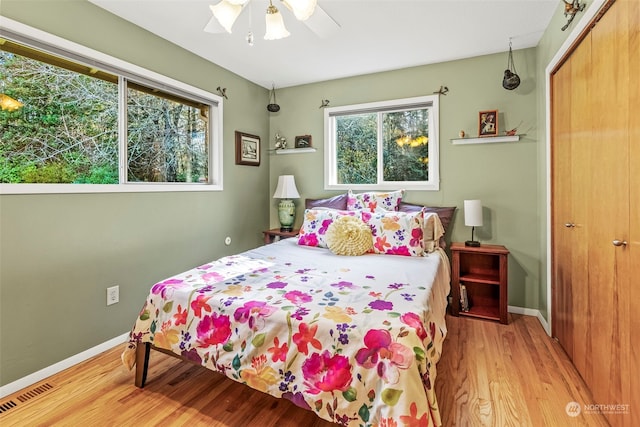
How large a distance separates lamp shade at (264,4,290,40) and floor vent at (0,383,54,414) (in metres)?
2.49

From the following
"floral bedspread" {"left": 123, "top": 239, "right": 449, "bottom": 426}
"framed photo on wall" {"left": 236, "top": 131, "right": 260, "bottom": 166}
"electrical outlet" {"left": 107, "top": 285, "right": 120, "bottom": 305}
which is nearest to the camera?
"floral bedspread" {"left": 123, "top": 239, "right": 449, "bottom": 426}

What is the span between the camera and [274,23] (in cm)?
181

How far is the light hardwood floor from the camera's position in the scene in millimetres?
1629

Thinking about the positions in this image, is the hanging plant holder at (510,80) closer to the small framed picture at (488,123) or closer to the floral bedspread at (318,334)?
the small framed picture at (488,123)

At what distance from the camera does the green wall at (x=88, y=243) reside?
6.27 ft

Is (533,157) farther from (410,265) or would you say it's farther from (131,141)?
(131,141)

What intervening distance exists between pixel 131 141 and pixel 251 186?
1.46m

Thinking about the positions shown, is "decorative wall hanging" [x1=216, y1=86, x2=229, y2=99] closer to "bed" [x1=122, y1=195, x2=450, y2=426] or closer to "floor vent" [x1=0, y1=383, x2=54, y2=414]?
"bed" [x1=122, y1=195, x2=450, y2=426]

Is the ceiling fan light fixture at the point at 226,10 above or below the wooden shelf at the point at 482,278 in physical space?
above

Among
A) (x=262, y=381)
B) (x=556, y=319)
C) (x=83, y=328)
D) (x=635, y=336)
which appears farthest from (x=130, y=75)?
(x=556, y=319)

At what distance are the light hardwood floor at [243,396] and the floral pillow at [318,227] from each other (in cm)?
133

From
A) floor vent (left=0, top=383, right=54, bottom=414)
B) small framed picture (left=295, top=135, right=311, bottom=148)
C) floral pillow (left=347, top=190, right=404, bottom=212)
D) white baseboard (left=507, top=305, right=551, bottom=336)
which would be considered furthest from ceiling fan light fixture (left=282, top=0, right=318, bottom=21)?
white baseboard (left=507, top=305, right=551, bottom=336)

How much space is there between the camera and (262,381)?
1480 mm

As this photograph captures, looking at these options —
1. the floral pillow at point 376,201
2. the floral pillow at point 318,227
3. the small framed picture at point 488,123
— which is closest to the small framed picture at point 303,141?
the floral pillow at point 376,201
